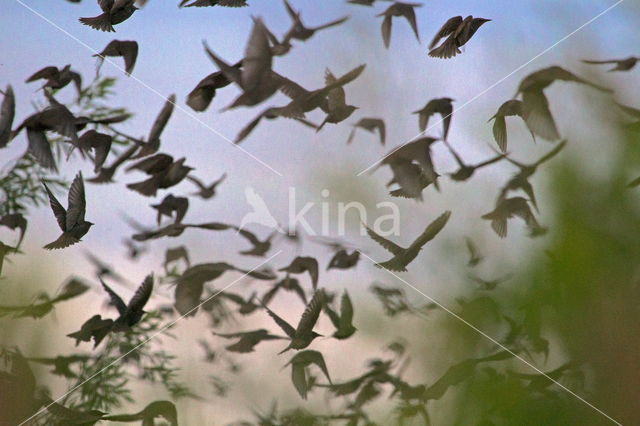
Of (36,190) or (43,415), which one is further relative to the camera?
(36,190)

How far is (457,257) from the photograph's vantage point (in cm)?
62

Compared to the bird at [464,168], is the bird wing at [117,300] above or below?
below

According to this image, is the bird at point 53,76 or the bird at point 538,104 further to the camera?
the bird at point 53,76

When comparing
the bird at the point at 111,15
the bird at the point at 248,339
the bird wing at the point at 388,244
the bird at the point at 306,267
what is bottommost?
the bird at the point at 248,339

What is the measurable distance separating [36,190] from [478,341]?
55 cm

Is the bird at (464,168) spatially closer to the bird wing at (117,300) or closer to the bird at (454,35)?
the bird at (454,35)

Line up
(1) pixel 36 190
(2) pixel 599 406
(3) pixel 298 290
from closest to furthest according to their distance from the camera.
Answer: (2) pixel 599 406 < (3) pixel 298 290 < (1) pixel 36 190

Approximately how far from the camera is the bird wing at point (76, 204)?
0.62 m

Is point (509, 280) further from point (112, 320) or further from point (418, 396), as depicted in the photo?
point (112, 320)

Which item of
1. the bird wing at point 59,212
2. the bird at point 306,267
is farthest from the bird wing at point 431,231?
the bird wing at point 59,212

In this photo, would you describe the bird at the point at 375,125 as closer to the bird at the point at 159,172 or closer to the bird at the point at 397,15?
the bird at the point at 397,15

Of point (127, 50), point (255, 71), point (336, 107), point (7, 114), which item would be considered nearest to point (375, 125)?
point (336, 107)

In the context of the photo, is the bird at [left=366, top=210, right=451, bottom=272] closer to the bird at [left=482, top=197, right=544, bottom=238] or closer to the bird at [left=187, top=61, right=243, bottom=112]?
the bird at [left=482, top=197, right=544, bottom=238]

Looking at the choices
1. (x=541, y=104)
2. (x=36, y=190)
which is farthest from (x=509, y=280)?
(x=36, y=190)
